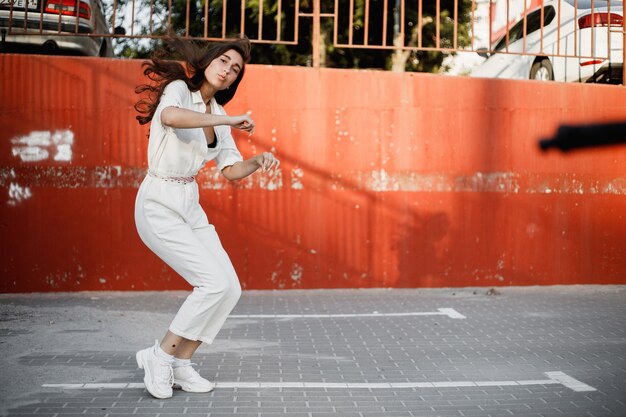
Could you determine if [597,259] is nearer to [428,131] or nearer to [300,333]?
[428,131]

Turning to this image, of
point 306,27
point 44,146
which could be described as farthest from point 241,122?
point 306,27

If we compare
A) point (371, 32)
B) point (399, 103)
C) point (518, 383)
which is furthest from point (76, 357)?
point (371, 32)

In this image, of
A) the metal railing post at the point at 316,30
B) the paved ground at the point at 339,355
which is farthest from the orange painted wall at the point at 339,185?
the paved ground at the point at 339,355

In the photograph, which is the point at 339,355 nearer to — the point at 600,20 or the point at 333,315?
the point at 333,315

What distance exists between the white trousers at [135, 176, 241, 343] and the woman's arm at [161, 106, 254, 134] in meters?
0.45

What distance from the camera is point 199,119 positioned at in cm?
431

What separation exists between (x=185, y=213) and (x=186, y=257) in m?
0.28

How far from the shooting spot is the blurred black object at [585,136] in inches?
65.7

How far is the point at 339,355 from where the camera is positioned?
5984 mm

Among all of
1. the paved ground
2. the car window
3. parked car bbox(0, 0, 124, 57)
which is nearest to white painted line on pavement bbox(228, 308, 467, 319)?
the paved ground

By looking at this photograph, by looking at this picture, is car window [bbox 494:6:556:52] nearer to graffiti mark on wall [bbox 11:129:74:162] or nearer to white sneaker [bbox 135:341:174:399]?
graffiti mark on wall [bbox 11:129:74:162]

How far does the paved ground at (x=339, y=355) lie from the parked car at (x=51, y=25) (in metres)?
3.16

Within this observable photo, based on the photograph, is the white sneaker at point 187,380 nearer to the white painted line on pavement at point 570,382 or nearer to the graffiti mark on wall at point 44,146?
the white painted line on pavement at point 570,382

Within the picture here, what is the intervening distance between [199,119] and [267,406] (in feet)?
5.60
